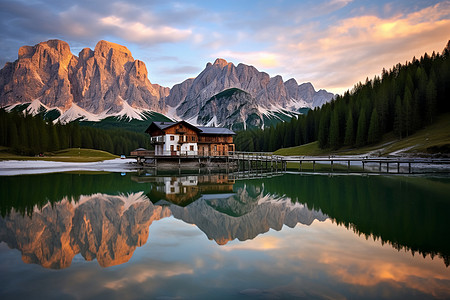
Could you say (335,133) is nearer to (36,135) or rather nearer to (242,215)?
(242,215)

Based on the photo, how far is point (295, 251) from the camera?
12586 millimetres

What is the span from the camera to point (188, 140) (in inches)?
2665

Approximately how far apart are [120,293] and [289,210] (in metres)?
14.4

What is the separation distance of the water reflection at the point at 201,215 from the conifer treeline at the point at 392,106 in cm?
5485

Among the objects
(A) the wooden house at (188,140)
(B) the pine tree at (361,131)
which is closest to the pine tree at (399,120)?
(B) the pine tree at (361,131)

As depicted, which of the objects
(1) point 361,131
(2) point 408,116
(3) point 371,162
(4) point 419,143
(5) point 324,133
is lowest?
(3) point 371,162

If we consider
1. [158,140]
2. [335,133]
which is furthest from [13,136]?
[335,133]

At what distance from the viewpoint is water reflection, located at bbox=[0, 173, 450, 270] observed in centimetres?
1330

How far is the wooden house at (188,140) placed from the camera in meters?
66.4

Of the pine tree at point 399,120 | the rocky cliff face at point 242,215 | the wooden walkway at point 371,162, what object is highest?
the pine tree at point 399,120

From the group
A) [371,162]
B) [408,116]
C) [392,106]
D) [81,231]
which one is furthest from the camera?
[392,106]

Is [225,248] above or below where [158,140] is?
below

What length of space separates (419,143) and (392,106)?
2630cm

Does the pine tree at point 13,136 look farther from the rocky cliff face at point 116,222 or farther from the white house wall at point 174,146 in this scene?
the rocky cliff face at point 116,222
